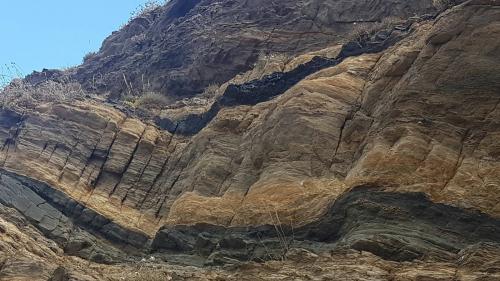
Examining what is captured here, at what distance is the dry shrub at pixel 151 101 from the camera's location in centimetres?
2620

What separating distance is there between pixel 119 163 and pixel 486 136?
11.5 m

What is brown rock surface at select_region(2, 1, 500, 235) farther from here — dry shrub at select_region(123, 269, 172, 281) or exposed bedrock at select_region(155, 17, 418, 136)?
dry shrub at select_region(123, 269, 172, 281)

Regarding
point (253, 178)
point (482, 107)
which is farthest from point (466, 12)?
point (253, 178)

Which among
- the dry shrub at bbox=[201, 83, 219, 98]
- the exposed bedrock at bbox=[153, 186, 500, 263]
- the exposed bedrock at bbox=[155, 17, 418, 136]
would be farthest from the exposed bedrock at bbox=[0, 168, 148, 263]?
the dry shrub at bbox=[201, 83, 219, 98]

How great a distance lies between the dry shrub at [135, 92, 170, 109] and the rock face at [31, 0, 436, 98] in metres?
0.96

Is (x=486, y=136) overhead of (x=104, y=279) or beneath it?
overhead

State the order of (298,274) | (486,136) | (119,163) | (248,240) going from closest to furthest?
(298,274)
(486,136)
(248,240)
(119,163)

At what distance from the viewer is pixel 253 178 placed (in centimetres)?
1634

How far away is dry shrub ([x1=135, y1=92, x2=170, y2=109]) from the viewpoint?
26.2m

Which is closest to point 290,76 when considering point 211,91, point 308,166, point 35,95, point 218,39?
point 308,166

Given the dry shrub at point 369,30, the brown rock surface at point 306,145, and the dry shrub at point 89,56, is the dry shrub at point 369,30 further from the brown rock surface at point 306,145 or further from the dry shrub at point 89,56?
the dry shrub at point 89,56

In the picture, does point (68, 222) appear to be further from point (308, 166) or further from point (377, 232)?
point (377, 232)

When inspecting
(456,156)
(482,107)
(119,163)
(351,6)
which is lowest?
(119,163)

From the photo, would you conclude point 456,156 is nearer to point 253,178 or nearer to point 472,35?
point 472,35
